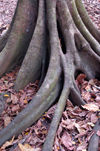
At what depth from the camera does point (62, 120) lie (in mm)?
3033

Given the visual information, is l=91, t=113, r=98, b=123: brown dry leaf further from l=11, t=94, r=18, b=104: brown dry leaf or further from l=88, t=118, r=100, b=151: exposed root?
l=11, t=94, r=18, b=104: brown dry leaf

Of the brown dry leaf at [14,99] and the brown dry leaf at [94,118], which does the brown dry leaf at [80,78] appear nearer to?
the brown dry leaf at [94,118]

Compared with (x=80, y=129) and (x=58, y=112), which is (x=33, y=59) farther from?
(x=80, y=129)

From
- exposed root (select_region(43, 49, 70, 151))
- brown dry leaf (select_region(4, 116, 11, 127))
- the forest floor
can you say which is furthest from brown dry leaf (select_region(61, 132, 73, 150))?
brown dry leaf (select_region(4, 116, 11, 127))

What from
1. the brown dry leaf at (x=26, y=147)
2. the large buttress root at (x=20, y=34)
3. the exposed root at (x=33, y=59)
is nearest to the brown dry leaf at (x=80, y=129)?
the brown dry leaf at (x=26, y=147)

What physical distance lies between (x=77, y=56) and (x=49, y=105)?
3.92 feet

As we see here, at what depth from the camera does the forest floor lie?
2748 mm

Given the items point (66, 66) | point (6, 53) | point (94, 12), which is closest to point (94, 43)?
point (66, 66)

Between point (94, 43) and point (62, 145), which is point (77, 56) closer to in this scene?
point (94, 43)

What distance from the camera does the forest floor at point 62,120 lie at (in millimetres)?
2748

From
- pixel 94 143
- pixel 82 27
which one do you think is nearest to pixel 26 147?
pixel 94 143

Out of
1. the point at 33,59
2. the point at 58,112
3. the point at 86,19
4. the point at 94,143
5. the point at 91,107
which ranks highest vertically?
the point at 86,19

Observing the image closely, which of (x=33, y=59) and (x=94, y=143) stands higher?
(x=33, y=59)

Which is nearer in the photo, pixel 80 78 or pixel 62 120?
pixel 62 120
